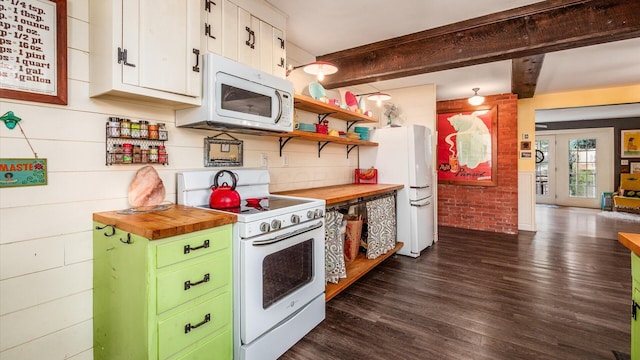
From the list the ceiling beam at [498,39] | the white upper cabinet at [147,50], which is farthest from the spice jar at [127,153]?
the ceiling beam at [498,39]

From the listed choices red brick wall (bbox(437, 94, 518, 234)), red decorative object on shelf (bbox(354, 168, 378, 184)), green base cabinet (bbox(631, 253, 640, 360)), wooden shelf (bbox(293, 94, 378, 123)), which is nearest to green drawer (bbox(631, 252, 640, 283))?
green base cabinet (bbox(631, 253, 640, 360))

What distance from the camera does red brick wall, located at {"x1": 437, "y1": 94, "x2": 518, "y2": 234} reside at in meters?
5.03

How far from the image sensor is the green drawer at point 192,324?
133 centimetres

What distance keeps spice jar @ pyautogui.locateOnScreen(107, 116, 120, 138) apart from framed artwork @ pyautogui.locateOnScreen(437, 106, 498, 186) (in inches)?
206

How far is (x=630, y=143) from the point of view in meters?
7.46

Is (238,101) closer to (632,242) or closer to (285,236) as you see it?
(285,236)

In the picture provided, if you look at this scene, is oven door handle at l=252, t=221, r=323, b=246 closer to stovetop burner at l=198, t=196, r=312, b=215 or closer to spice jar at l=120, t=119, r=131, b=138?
stovetop burner at l=198, t=196, r=312, b=215

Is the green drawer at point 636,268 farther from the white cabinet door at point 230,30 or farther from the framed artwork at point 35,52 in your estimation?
the framed artwork at point 35,52

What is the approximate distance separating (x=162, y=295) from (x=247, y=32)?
174 centimetres

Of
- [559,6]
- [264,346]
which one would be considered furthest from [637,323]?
[559,6]

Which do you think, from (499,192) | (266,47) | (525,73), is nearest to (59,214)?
(266,47)

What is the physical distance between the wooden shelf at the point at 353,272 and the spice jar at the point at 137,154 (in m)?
1.60

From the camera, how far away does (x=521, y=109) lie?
5234mm

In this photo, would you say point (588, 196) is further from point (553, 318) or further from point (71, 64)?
point (71, 64)
